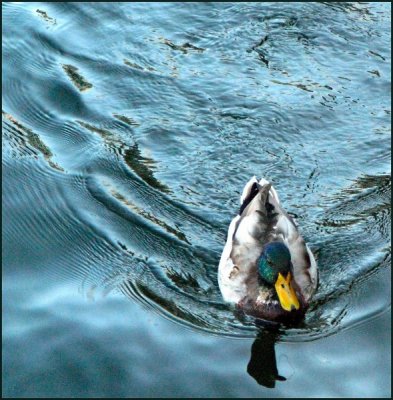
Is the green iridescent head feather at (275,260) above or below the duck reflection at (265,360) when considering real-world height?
above

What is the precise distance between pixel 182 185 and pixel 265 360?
2.70 meters

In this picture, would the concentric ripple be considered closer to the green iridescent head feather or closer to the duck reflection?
the duck reflection

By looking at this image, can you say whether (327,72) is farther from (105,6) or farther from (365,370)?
(365,370)

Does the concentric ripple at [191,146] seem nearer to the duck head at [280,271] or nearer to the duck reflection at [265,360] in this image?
the duck reflection at [265,360]

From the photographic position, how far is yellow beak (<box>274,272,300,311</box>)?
8.89 m

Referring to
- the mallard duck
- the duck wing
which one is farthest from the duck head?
the duck wing

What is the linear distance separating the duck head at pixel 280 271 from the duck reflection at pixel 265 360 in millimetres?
291

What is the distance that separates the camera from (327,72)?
40.5ft

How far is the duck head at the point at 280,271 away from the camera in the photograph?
891 cm

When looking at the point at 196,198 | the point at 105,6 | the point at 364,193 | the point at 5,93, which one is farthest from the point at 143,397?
the point at 105,6

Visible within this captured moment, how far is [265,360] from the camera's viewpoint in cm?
840

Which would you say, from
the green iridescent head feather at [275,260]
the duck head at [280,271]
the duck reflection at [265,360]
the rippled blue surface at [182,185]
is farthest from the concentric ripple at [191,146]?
the green iridescent head feather at [275,260]

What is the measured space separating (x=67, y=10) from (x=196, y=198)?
4348 millimetres

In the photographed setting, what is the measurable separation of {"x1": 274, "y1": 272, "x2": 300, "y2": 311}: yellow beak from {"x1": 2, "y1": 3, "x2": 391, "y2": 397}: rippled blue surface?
0.23m
